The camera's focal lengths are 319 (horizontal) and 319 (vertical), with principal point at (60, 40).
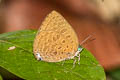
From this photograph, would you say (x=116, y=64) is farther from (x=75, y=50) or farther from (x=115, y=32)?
(x=75, y=50)

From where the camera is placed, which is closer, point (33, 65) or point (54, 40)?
point (33, 65)

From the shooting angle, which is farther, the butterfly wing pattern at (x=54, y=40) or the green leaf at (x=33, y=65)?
the butterfly wing pattern at (x=54, y=40)

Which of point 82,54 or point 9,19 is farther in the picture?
point 9,19

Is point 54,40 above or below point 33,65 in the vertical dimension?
above

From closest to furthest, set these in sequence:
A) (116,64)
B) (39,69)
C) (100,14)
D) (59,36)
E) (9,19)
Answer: (39,69)
(59,36)
(116,64)
(9,19)
(100,14)

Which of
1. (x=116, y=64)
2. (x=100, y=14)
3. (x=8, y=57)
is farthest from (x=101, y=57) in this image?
(x=8, y=57)
